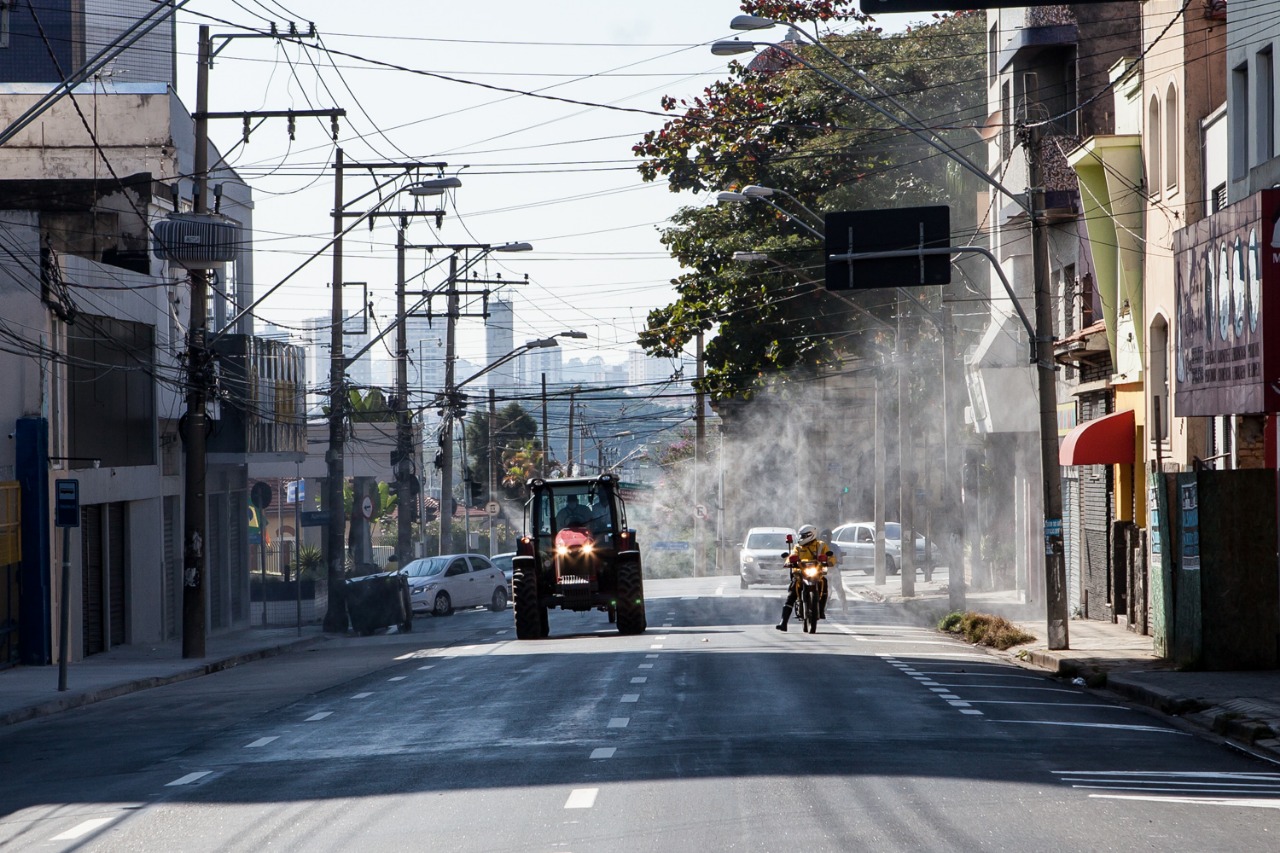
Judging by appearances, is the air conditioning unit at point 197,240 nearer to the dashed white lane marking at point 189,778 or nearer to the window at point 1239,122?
the window at point 1239,122

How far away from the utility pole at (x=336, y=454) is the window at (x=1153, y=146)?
17.5 m

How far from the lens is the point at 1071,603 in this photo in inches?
1308

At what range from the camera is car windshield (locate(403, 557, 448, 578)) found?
141ft

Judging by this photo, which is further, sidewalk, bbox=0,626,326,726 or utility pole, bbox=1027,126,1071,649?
utility pole, bbox=1027,126,1071,649

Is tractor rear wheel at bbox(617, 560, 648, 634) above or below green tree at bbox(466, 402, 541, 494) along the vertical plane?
below

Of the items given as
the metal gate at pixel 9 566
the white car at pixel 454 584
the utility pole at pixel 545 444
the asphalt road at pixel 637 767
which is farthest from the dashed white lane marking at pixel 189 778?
the utility pole at pixel 545 444

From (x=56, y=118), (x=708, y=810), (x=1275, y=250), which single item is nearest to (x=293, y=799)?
(x=708, y=810)

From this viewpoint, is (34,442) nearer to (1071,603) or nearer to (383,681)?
(383,681)

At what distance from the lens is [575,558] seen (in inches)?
1115

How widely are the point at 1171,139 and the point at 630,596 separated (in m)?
11.4

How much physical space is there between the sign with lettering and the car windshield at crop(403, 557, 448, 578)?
80.6 feet

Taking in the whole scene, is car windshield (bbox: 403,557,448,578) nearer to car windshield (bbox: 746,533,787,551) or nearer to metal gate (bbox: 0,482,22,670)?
car windshield (bbox: 746,533,787,551)

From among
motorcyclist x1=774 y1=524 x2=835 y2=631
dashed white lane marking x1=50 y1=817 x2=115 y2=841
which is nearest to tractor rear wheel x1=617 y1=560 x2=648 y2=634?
motorcyclist x1=774 y1=524 x2=835 y2=631

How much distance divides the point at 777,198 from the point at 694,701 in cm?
3001
